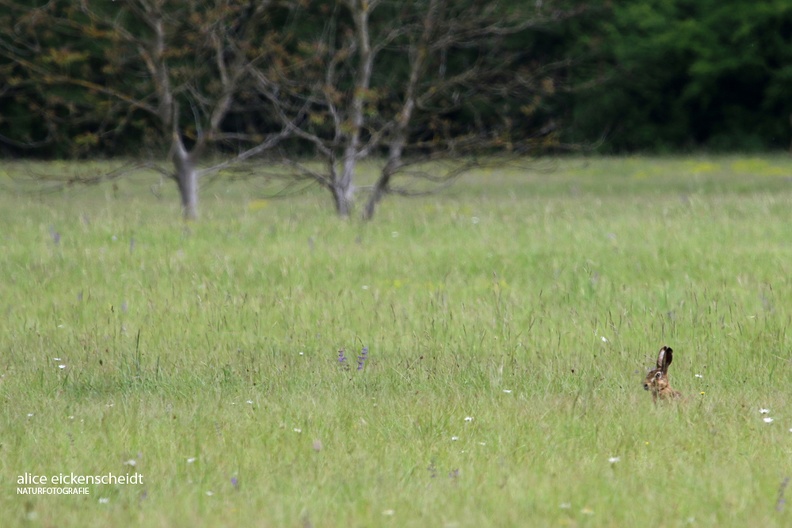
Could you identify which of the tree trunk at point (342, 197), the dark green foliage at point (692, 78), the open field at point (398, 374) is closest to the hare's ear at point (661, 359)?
the open field at point (398, 374)

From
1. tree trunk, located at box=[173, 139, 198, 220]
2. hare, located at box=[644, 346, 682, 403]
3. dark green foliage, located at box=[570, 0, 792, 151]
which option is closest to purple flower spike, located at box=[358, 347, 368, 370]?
hare, located at box=[644, 346, 682, 403]

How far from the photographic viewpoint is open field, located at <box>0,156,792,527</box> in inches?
133

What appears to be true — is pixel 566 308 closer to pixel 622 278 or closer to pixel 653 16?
pixel 622 278

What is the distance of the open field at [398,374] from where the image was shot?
337 centimetres

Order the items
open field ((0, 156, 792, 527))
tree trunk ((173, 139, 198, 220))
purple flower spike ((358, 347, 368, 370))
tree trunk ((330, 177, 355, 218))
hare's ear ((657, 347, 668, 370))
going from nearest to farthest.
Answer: open field ((0, 156, 792, 527))
hare's ear ((657, 347, 668, 370))
purple flower spike ((358, 347, 368, 370))
tree trunk ((330, 177, 355, 218))
tree trunk ((173, 139, 198, 220))

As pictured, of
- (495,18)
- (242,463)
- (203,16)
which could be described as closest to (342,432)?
(242,463)

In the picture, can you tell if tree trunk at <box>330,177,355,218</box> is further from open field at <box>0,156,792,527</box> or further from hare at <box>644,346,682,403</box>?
hare at <box>644,346,682,403</box>

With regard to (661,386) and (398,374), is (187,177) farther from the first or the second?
(661,386)

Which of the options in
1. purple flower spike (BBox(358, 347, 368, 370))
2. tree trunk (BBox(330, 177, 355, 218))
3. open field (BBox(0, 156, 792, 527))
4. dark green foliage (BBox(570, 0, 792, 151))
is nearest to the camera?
open field (BBox(0, 156, 792, 527))

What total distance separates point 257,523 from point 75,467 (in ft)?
3.23

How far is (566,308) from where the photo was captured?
6.59 metres

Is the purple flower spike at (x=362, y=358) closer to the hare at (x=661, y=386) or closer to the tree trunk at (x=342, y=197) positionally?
the hare at (x=661, y=386)

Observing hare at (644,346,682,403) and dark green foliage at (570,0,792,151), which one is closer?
hare at (644,346,682,403)

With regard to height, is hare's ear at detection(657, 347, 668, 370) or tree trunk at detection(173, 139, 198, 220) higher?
tree trunk at detection(173, 139, 198, 220)
